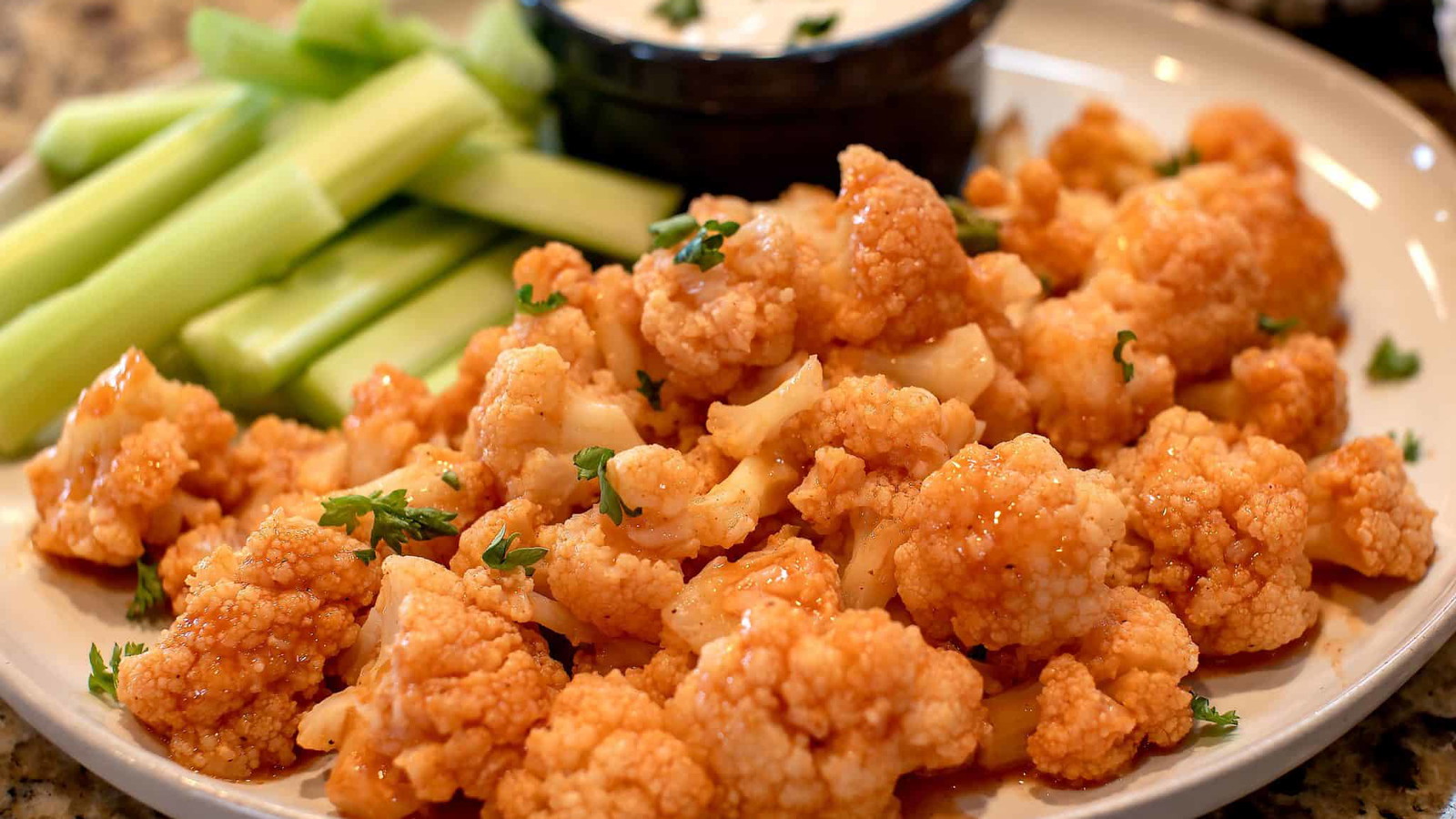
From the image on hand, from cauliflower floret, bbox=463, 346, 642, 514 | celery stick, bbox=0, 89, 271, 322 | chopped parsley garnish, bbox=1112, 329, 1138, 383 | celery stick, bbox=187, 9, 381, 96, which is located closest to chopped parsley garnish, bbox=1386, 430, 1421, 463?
chopped parsley garnish, bbox=1112, 329, 1138, 383

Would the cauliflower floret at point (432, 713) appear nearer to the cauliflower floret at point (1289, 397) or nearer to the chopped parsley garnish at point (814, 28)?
the cauliflower floret at point (1289, 397)

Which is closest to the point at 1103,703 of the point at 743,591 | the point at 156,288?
the point at 743,591

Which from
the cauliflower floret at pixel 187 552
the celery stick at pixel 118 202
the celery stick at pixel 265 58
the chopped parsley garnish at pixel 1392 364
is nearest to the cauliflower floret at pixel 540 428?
the cauliflower floret at pixel 187 552

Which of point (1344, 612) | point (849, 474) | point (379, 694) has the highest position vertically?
point (849, 474)

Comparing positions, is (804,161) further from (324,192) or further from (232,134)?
(232,134)

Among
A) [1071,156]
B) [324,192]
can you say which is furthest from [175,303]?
[1071,156]

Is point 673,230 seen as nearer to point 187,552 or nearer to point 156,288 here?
point 187,552
